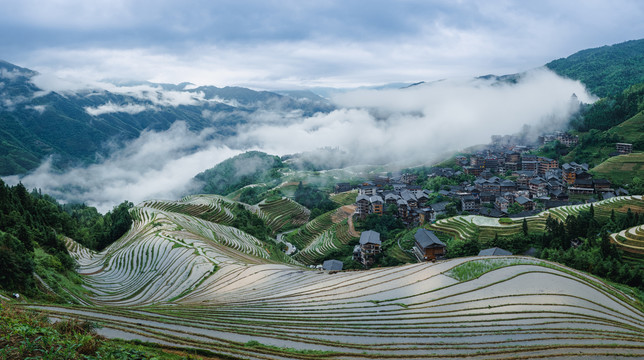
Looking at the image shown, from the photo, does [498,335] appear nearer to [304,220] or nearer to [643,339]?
[643,339]

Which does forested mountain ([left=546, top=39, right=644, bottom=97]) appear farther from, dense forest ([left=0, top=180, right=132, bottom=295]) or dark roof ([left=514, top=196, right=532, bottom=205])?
dense forest ([left=0, top=180, right=132, bottom=295])

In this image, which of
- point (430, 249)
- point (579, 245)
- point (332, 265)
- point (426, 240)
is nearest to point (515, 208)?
point (579, 245)

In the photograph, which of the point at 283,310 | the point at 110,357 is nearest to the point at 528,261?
the point at 283,310

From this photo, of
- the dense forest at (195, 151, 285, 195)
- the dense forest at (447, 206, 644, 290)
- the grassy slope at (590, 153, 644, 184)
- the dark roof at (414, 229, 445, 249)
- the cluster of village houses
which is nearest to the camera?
the dense forest at (447, 206, 644, 290)

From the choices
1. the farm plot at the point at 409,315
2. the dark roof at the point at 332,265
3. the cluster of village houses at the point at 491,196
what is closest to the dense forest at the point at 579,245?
the cluster of village houses at the point at 491,196

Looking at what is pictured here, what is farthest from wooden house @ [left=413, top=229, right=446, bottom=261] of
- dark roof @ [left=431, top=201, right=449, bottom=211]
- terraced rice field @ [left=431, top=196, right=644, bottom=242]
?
dark roof @ [left=431, top=201, right=449, bottom=211]

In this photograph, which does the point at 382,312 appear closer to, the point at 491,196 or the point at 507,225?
the point at 507,225

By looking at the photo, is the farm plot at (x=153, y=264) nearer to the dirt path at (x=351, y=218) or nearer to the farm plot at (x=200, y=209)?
the dirt path at (x=351, y=218)
